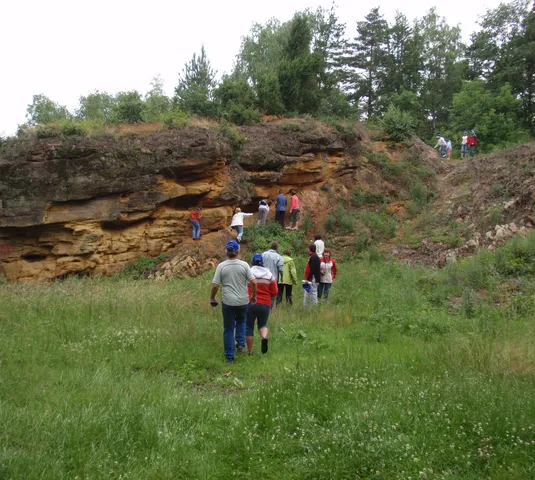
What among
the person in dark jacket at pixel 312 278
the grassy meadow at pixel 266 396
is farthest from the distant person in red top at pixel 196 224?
the grassy meadow at pixel 266 396

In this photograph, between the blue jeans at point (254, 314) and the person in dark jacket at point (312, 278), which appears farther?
the person in dark jacket at point (312, 278)

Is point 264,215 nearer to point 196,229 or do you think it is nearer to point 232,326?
point 196,229

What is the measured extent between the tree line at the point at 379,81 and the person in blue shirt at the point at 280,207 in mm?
4674

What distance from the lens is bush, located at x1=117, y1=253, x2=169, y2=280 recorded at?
15.5 m

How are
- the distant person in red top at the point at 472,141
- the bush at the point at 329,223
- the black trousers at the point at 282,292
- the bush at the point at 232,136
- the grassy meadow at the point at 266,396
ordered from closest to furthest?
the grassy meadow at the point at 266,396, the black trousers at the point at 282,292, the bush at the point at 232,136, the bush at the point at 329,223, the distant person in red top at the point at 472,141

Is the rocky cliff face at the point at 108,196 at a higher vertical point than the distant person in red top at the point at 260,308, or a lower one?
higher

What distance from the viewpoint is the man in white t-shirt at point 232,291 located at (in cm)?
730

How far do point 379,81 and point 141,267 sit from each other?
2748cm

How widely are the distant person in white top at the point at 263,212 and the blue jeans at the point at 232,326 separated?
35.8 feet

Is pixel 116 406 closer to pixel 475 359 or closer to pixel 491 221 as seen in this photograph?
pixel 475 359

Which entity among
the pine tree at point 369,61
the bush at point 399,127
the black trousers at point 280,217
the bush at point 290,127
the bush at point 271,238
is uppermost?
the pine tree at point 369,61

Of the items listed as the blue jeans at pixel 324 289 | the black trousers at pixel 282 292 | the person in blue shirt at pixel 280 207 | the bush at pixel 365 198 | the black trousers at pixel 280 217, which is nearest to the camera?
the black trousers at pixel 282 292

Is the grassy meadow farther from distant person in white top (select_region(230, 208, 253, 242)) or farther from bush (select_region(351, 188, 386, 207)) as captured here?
bush (select_region(351, 188, 386, 207))

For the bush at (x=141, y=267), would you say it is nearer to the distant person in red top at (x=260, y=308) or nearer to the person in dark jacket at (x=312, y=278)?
the person in dark jacket at (x=312, y=278)
